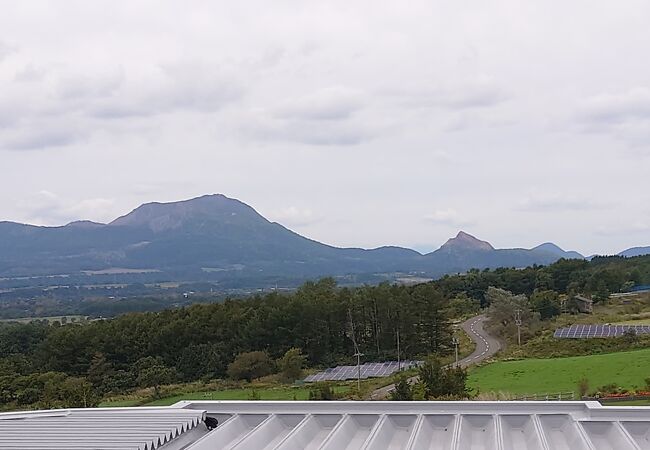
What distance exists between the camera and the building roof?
4.04m

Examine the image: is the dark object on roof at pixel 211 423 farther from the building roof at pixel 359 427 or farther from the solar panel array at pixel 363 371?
the solar panel array at pixel 363 371

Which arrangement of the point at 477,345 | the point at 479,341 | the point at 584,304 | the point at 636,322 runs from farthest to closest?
the point at 584,304
the point at 479,341
the point at 636,322
the point at 477,345

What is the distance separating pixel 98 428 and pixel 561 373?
1864 cm

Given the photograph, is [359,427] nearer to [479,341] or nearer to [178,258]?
[479,341]

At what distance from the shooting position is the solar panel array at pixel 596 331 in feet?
91.0

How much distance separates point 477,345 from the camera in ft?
101

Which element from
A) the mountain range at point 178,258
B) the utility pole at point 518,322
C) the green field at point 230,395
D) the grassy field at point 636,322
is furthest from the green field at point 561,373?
the mountain range at point 178,258

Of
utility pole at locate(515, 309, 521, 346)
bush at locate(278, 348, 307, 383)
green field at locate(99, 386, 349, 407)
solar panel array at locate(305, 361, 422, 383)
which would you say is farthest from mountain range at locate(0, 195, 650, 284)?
green field at locate(99, 386, 349, 407)

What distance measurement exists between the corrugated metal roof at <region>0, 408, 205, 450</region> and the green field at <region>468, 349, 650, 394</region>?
1456 centimetres

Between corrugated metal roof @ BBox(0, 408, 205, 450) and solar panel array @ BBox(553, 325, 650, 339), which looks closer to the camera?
corrugated metal roof @ BBox(0, 408, 205, 450)

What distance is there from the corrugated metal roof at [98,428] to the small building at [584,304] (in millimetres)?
34458

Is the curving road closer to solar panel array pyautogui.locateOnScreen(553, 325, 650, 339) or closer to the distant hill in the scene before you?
solar panel array pyautogui.locateOnScreen(553, 325, 650, 339)

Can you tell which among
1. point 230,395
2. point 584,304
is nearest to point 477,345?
point 584,304

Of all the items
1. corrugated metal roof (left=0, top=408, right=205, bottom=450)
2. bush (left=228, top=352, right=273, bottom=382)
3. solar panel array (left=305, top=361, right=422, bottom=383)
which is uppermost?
corrugated metal roof (left=0, top=408, right=205, bottom=450)
